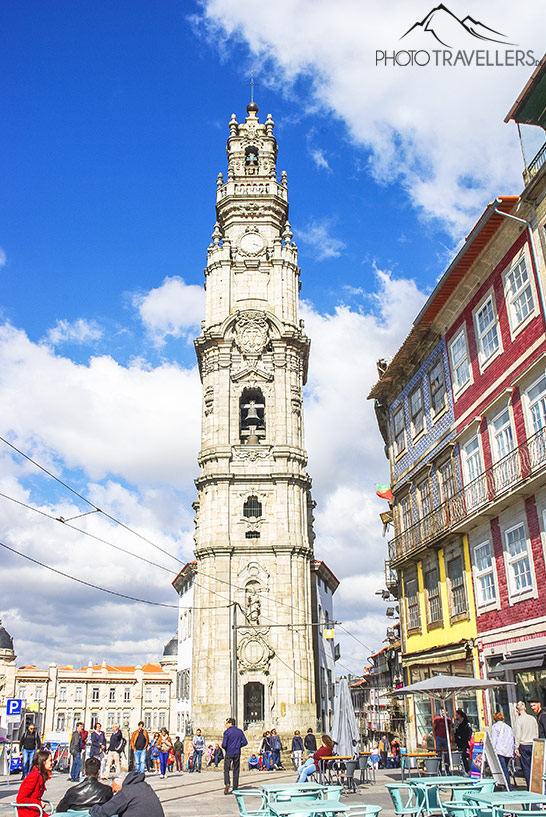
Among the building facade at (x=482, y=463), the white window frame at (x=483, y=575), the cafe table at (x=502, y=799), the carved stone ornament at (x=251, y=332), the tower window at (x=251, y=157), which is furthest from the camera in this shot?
the tower window at (x=251, y=157)

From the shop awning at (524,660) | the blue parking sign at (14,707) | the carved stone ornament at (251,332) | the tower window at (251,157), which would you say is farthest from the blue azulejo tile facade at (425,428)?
the tower window at (251,157)

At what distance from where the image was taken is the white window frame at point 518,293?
16.5 meters

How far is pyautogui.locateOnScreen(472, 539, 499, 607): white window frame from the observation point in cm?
1805

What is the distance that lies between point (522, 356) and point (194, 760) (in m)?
20.3

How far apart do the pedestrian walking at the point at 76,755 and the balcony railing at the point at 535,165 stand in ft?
65.7

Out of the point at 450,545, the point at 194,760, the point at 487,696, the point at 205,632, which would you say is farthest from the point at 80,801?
the point at 205,632

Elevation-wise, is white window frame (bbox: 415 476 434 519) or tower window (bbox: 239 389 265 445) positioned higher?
tower window (bbox: 239 389 265 445)

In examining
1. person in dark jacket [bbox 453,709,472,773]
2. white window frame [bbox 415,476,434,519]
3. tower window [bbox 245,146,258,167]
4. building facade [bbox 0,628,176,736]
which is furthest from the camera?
building facade [bbox 0,628,176,736]

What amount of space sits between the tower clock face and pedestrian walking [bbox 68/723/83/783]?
31517mm

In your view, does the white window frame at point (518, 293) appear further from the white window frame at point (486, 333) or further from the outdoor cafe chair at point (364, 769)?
the outdoor cafe chair at point (364, 769)

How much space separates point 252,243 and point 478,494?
32.6m

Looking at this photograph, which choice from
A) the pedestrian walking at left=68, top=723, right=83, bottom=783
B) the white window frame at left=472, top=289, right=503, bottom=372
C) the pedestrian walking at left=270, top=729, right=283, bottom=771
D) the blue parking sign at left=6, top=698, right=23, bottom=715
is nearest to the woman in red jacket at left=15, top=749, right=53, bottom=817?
the blue parking sign at left=6, top=698, right=23, bottom=715

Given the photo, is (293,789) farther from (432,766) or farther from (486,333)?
(486,333)

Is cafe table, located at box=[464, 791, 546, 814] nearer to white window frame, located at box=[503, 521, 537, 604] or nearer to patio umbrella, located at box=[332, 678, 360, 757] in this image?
white window frame, located at box=[503, 521, 537, 604]
